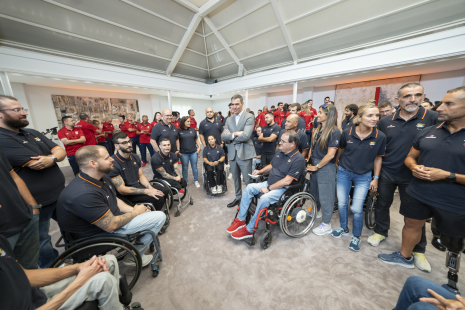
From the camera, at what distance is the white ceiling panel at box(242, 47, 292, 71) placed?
6713 millimetres

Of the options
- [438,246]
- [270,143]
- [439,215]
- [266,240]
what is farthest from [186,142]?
[438,246]

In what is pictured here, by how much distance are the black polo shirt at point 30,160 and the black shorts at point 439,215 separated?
357cm

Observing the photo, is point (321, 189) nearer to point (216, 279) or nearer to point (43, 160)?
point (216, 279)

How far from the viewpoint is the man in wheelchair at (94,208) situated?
129 centimetres

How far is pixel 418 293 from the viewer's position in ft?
2.89

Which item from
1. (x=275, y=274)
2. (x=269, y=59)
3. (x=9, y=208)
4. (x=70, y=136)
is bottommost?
(x=275, y=274)

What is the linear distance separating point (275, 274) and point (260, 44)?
781 cm

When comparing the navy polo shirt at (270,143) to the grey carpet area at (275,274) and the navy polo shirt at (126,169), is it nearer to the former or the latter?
Answer: the grey carpet area at (275,274)

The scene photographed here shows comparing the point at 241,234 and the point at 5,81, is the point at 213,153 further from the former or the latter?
the point at 5,81

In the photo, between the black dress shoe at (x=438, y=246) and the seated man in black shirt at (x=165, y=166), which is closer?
the black dress shoe at (x=438, y=246)

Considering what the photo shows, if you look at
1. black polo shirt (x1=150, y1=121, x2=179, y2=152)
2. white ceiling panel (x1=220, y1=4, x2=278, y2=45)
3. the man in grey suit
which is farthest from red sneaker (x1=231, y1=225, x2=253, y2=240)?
white ceiling panel (x1=220, y1=4, x2=278, y2=45)

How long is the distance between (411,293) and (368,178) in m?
1.31

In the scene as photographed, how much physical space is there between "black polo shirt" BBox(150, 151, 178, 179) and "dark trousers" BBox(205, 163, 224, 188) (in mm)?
673

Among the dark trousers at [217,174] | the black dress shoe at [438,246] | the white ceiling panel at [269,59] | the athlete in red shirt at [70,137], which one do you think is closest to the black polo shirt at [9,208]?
the dark trousers at [217,174]
